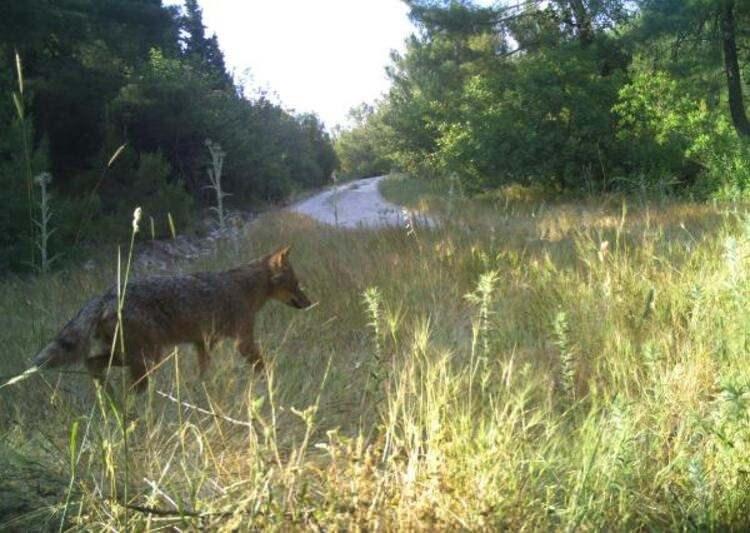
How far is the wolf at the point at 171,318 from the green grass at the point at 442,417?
0.18 metres

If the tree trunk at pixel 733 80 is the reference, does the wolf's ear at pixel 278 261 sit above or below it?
below

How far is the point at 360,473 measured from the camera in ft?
6.57

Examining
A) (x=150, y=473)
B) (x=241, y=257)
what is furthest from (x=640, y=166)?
(x=150, y=473)

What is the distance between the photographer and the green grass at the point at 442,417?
208 cm

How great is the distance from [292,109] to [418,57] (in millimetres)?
16408

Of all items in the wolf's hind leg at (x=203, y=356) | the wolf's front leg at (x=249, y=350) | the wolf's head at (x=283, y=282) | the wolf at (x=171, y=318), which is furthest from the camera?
the wolf's head at (x=283, y=282)

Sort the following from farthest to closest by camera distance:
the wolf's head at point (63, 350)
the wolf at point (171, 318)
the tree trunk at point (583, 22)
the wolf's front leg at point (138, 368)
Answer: the tree trunk at point (583, 22), the wolf's front leg at point (138, 368), the wolf at point (171, 318), the wolf's head at point (63, 350)

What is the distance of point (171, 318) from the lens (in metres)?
4.11

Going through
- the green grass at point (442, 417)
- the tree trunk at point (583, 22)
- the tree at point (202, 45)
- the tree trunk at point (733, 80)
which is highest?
the tree at point (202, 45)

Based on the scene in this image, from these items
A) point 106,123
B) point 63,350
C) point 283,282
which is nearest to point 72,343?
point 63,350

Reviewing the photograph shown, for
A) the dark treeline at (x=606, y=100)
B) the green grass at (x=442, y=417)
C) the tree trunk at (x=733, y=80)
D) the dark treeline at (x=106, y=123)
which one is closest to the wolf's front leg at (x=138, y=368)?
the green grass at (x=442, y=417)

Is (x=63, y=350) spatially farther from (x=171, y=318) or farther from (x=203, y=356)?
(x=203, y=356)

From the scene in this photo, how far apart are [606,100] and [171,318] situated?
1449cm

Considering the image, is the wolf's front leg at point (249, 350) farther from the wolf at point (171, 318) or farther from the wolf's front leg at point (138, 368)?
the wolf's front leg at point (138, 368)
